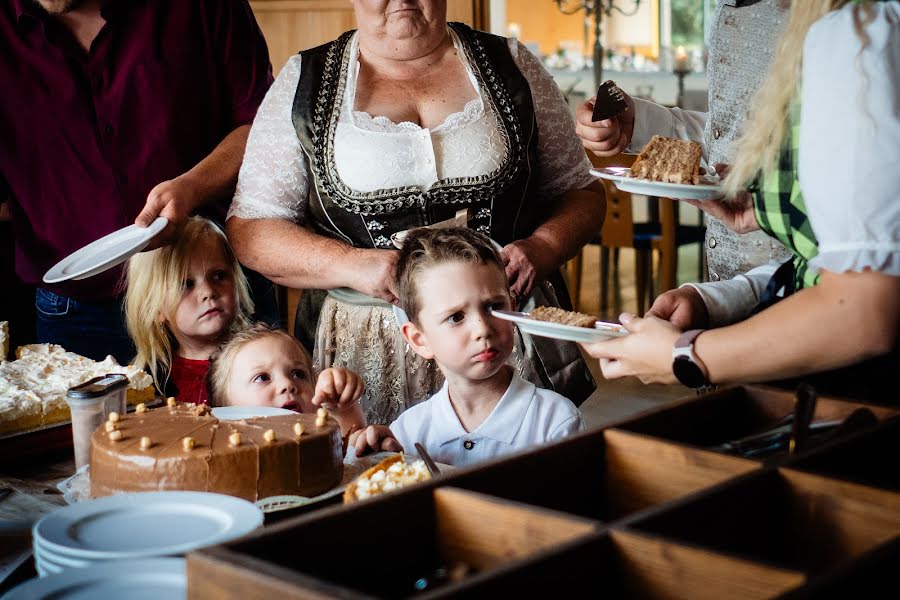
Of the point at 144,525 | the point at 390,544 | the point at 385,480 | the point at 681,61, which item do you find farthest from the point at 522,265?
the point at 681,61

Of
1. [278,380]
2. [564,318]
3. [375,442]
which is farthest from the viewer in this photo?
[278,380]

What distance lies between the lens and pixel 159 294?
8.44 feet

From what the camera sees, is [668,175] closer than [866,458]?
No

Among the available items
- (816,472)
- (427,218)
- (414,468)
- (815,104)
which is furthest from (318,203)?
(816,472)

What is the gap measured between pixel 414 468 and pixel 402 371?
1.00m

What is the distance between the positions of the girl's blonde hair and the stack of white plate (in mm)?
1278

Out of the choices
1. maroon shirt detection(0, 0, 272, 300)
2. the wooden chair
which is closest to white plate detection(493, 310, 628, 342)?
maroon shirt detection(0, 0, 272, 300)

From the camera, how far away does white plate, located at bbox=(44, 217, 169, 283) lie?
2.17 metres

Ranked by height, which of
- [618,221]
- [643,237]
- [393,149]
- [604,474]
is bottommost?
[643,237]

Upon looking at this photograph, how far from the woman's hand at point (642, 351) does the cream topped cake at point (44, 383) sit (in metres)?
1.03

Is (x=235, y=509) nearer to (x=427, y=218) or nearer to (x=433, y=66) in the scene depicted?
(x=427, y=218)

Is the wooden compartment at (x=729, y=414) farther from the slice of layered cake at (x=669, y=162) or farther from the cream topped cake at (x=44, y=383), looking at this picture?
the cream topped cake at (x=44, y=383)

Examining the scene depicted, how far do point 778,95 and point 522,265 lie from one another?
1.02m

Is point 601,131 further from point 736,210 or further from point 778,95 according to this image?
point 778,95
